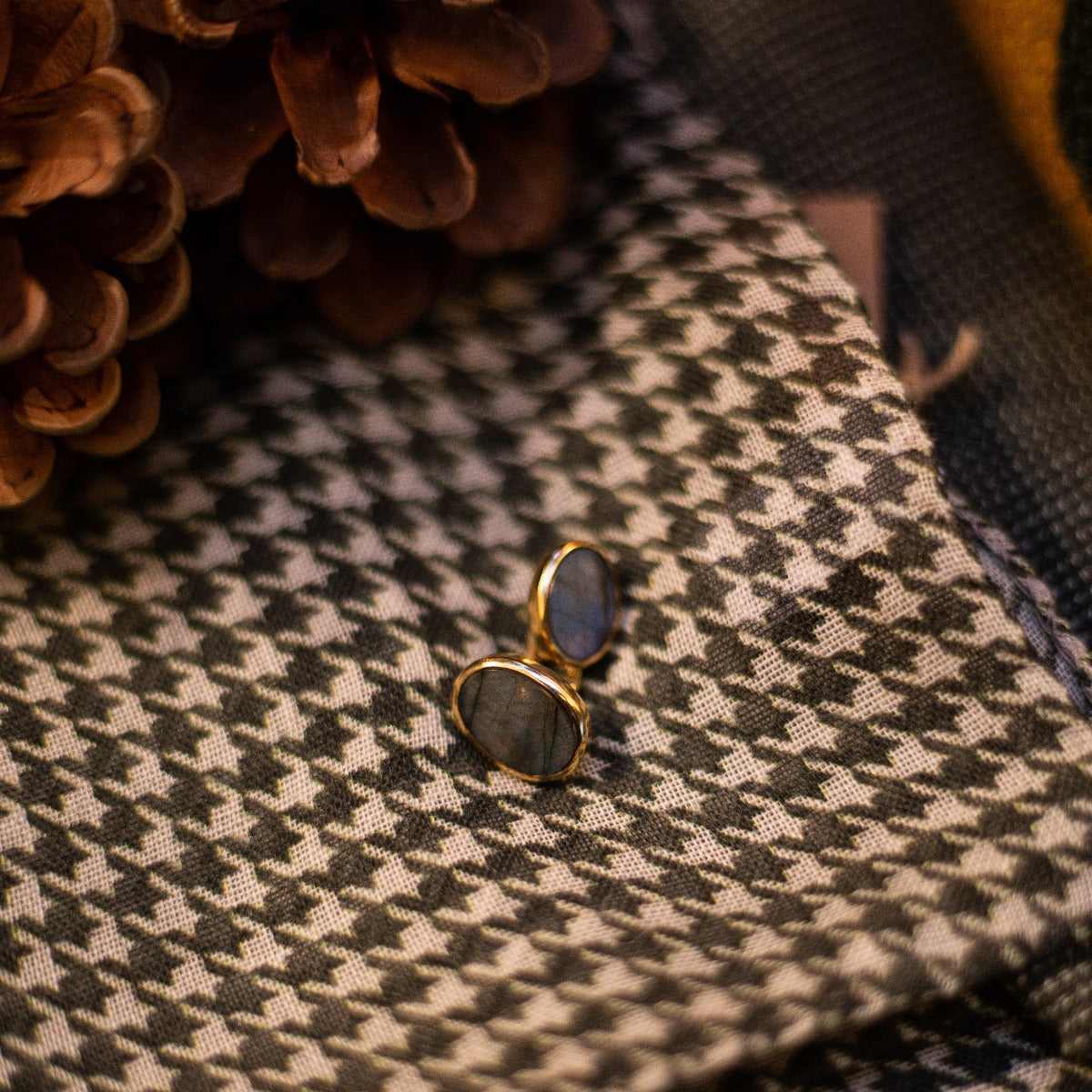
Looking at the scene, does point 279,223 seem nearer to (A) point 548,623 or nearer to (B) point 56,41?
(B) point 56,41

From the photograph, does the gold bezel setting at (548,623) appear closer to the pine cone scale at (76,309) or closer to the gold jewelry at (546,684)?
the gold jewelry at (546,684)

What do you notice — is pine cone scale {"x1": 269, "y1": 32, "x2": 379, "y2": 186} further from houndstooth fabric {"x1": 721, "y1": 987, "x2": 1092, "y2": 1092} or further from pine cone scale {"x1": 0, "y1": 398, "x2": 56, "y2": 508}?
houndstooth fabric {"x1": 721, "y1": 987, "x2": 1092, "y2": 1092}

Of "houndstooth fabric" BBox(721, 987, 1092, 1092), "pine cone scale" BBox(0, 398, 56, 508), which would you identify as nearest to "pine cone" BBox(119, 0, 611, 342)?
"pine cone scale" BBox(0, 398, 56, 508)

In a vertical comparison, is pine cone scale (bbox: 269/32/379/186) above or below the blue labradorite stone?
above

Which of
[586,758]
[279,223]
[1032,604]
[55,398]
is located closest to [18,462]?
[55,398]

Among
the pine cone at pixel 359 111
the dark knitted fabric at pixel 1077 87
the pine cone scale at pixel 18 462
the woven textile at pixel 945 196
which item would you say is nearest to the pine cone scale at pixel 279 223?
the pine cone at pixel 359 111

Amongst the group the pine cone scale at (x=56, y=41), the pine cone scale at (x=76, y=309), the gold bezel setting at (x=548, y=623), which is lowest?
the gold bezel setting at (x=548, y=623)

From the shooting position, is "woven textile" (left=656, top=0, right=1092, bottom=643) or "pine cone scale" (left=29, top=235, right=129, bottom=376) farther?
"woven textile" (left=656, top=0, right=1092, bottom=643)
